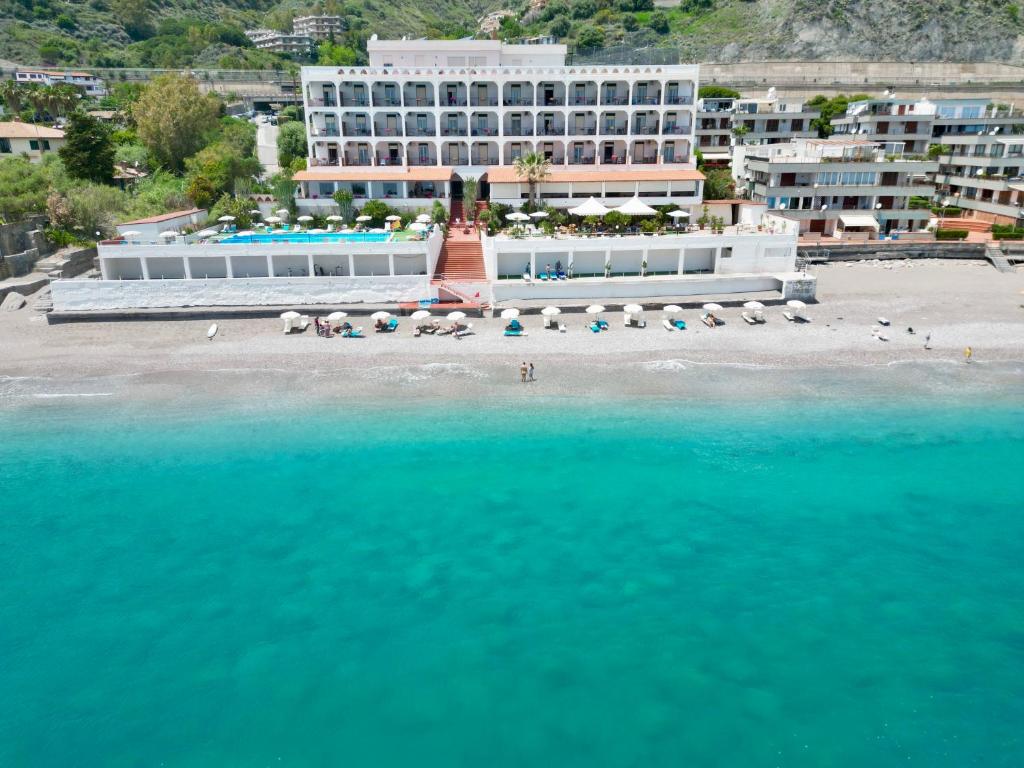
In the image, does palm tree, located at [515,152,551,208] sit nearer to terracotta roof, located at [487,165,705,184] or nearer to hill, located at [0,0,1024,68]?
terracotta roof, located at [487,165,705,184]

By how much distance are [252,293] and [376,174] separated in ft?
59.6

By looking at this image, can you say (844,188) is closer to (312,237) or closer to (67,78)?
(312,237)

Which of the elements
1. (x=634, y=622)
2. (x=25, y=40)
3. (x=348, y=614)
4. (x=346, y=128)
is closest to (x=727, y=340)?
(x=634, y=622)

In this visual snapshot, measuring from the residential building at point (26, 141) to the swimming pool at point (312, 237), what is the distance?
117 ft

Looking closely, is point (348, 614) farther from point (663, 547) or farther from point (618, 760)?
point (663, 547)

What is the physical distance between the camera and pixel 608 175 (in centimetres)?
5484

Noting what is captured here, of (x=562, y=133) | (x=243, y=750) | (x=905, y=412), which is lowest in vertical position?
(x=243, y=750)

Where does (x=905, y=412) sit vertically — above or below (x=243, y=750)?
above

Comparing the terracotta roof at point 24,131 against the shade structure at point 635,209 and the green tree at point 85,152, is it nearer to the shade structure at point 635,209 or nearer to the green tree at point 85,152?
the green tree at point 85,152

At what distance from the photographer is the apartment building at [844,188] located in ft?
181

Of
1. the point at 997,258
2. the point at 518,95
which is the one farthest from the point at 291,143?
the point at 997,258

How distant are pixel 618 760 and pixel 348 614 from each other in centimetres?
863

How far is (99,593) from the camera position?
2083cm

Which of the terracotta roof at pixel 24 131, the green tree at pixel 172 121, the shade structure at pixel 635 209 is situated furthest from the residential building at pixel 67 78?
the shade structure at pixel 635 209
